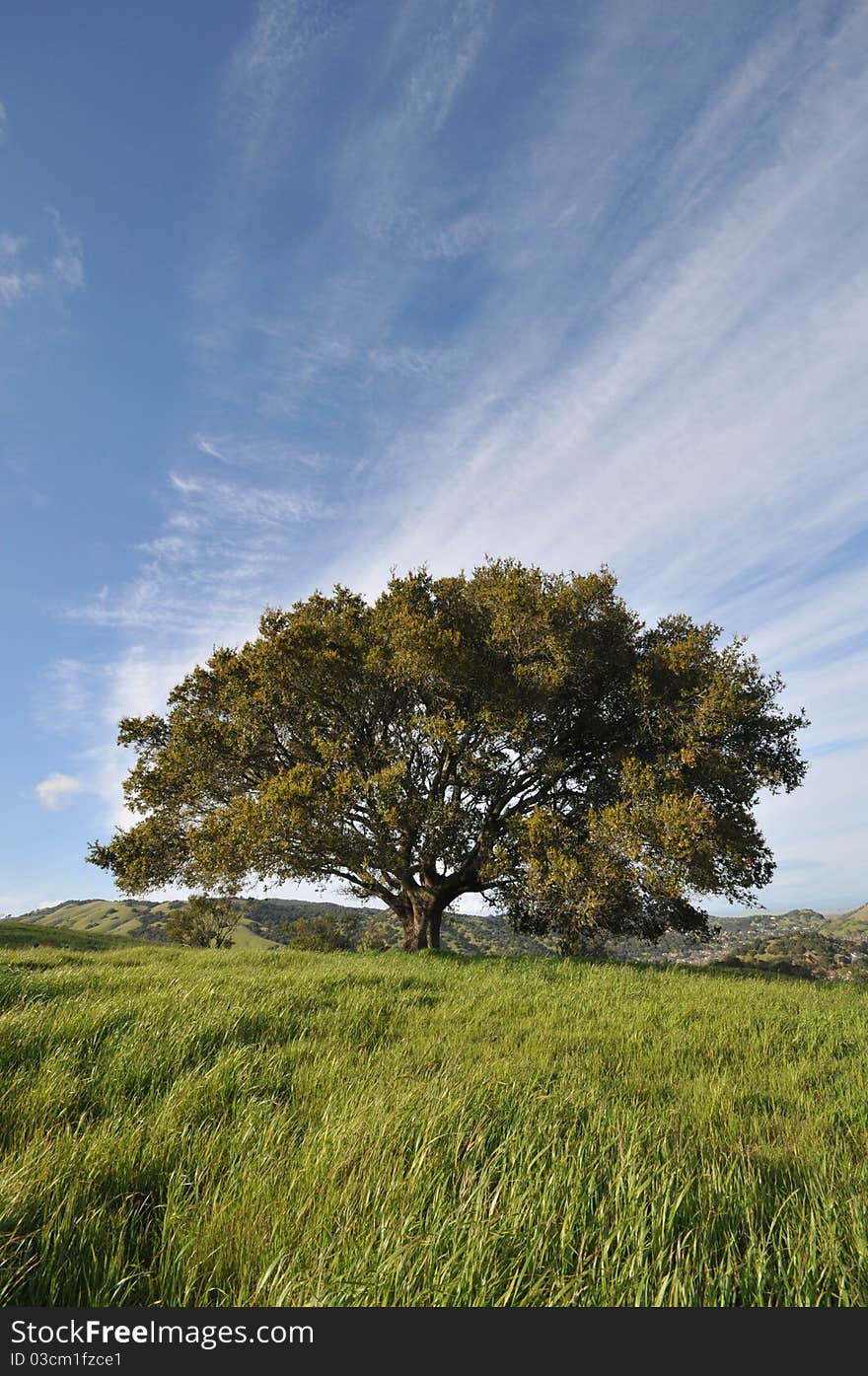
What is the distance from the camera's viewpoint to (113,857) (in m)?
22.1

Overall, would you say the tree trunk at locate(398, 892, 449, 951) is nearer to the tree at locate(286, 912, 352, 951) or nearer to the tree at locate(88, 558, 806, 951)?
the tree at locate(88, 558, 806, 951)

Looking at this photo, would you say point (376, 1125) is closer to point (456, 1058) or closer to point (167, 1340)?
point (167, 1340)

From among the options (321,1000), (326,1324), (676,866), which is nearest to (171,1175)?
(326,1324)

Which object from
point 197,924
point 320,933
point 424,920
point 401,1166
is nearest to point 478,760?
point 424,920

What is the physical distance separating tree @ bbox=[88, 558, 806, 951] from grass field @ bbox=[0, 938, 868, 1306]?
11.7 metres

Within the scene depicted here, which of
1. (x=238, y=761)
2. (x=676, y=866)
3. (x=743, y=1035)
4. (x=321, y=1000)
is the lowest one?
(x=743, y=1035)

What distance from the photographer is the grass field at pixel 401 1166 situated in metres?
2.12

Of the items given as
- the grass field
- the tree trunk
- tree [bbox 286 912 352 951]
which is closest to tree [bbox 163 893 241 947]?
tree [bbox 286 912 352 951]

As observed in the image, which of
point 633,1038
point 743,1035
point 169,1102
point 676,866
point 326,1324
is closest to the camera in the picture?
point 326,1324

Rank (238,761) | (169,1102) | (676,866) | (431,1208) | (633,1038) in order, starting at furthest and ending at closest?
1. (238,761)
2. (676,866)
3. (633,1038)
4. (169,1102)
5. (431,1208)

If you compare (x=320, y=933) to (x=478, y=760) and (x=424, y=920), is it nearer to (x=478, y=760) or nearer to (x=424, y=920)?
(x=424, y=920)

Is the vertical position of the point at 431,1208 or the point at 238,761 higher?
the point at 238,761

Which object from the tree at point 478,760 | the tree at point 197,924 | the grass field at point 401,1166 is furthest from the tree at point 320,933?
the grass field at point 401,1166

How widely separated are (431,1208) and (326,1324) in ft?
2.00
